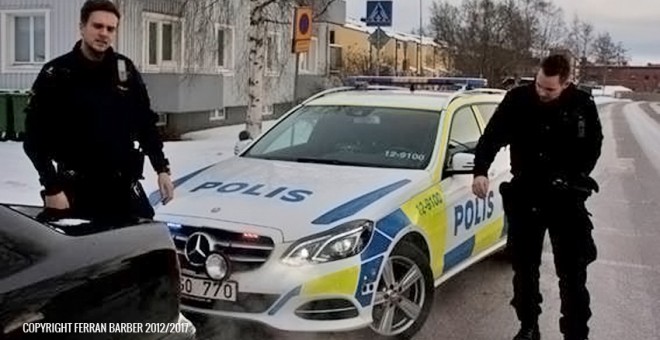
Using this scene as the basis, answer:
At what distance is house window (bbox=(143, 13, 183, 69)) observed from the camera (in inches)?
712

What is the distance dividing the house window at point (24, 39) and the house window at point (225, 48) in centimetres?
484

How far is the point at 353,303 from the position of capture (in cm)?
423

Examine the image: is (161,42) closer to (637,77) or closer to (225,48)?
(225,48)

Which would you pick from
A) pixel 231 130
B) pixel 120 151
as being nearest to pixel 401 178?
pixel 120 151

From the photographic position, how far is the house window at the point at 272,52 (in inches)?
853

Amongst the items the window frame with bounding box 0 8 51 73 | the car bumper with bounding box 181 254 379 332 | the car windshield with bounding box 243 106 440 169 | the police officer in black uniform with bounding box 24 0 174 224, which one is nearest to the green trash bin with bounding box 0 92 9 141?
the window frame with bounding box 0 8 51 73

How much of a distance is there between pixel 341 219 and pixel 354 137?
154 centimetres

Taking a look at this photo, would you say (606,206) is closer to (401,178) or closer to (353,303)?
(401,178)

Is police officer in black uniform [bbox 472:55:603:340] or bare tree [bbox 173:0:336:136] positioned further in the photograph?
bare tree [bbox 173:0:336:136]

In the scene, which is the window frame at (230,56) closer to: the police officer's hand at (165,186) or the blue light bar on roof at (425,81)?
the blue light bar on roof at (425,81)

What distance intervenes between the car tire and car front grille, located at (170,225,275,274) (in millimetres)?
669

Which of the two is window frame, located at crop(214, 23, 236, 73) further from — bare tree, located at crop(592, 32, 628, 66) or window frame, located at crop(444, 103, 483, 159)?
bare tree, located at crop(592, 32, 628, 66)

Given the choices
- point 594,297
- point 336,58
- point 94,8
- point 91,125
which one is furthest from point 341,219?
point 336,58

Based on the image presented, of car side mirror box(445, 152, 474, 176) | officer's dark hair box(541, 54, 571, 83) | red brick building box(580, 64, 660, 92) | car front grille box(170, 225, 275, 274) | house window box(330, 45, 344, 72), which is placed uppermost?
red brick building box(580, 64, 660, 92)
